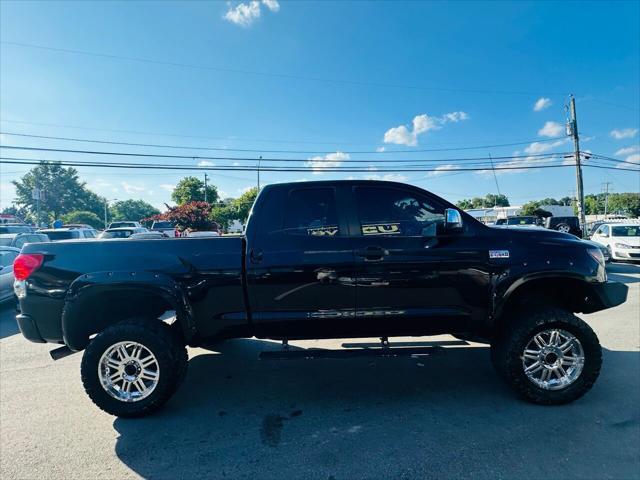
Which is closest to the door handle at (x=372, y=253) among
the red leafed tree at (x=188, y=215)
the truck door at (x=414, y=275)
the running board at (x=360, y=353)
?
the truck door at (x=414, y=275)

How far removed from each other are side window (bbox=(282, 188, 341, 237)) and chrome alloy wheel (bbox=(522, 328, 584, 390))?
207cm

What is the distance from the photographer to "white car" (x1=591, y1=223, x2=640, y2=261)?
13.3 metres

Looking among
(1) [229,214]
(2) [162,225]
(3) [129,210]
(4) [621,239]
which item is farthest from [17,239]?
(3) [129,210]

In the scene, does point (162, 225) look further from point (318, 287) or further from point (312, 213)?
point (318, 287)

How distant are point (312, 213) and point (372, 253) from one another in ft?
2.19

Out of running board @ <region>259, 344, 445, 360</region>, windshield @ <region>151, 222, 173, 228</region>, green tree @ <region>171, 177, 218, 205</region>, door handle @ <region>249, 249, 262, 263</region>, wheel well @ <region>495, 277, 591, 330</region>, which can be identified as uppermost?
green tree @ <region>171, 177, 218, 205</region>

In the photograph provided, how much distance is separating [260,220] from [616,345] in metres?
4.88

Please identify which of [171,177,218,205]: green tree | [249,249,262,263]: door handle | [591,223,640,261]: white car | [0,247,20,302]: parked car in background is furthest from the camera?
[171,177,218,205]: green tree

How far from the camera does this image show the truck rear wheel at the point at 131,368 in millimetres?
3045

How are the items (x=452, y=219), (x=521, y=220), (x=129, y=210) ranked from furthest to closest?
(x=129, y=210)
(x=521, y=220)
(x=452, y=219)

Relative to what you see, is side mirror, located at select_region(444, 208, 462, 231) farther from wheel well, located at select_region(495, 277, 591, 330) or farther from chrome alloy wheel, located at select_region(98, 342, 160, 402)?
chrome alloy wheel, located at select_region(98, 342, 160, 402)

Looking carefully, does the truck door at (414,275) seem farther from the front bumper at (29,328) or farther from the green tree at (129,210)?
the green tree at (129,210)

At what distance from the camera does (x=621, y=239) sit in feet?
45.3

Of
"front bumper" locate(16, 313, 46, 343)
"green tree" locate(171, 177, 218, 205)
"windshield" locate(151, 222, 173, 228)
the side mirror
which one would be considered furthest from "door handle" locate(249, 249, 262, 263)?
"green tree" locate(171, 177, 218, 205)
